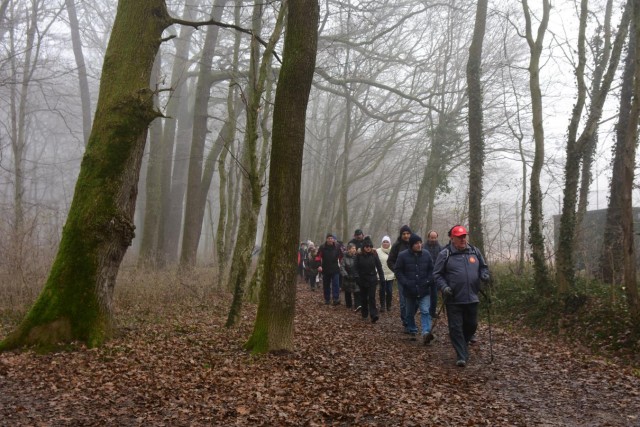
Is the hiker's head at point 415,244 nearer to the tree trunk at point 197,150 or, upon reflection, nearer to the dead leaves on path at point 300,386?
the dead leaves on path at point 300,386

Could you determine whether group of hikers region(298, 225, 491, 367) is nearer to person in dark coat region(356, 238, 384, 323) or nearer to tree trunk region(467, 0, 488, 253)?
person in dark coat region(356, 238, 384, 323)

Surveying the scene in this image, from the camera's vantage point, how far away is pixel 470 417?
6.03 metres

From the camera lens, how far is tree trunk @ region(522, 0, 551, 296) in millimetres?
13555

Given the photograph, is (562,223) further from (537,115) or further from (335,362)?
(335,362)

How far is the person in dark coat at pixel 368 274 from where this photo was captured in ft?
44.0

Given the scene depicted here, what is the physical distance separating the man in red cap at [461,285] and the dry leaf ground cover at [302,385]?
0.48 m

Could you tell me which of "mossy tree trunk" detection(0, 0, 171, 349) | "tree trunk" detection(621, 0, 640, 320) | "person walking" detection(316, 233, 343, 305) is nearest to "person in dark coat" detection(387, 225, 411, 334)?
"person walking" detection(316, 233, 343, 305)

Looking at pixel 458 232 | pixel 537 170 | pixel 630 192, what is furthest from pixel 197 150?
pixel 630 192

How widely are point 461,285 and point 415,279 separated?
2.38 metres

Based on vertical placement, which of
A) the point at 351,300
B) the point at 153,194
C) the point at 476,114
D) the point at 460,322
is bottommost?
the point at 351,300

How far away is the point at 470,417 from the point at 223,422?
8.16ft

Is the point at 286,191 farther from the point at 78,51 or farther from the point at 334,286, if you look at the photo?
the point at 78,51

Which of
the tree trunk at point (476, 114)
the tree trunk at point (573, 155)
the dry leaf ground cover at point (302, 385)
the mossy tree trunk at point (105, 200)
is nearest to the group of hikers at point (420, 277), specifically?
the dry leaf ground cover at point (302, 385)

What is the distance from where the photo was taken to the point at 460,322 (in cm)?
880
